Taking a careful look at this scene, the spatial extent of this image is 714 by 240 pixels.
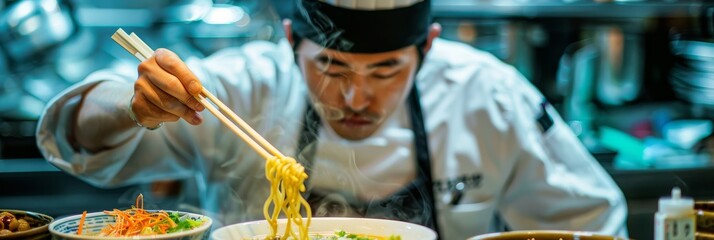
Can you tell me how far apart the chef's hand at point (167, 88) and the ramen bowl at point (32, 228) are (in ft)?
0.97

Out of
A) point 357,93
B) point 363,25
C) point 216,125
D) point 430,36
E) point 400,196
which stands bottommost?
point 400,196

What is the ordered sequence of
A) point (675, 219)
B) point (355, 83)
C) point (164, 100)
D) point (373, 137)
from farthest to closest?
1. point (373, 137)
2. point (355, 83)
3. point (164, 100)
4. point (675, 219)

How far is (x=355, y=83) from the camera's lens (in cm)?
265

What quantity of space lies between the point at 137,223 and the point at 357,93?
1.17 metres

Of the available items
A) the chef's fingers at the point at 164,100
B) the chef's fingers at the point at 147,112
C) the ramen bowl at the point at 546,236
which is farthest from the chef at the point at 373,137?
the ramen bowl at the point at 546,236

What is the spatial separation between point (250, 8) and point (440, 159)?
1.36m

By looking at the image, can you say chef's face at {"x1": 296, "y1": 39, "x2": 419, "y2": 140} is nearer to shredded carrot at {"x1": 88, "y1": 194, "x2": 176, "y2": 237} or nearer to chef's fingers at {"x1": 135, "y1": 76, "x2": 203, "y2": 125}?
chef's fingers at {"x1": 135, "y1": 76, "x2": 203, "y2": 125}

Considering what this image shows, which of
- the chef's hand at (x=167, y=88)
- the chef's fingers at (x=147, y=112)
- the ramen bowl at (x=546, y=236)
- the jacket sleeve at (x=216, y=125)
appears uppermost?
the chef's hand at (x=167, y=88)

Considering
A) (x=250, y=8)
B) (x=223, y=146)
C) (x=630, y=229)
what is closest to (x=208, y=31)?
(x=250, y=8)

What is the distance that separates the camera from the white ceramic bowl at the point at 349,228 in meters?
1.62

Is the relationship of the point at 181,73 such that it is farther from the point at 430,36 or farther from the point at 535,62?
the point at 535,62

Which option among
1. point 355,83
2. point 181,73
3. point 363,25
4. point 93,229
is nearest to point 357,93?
point 355,83

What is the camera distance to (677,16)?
4.55 meters

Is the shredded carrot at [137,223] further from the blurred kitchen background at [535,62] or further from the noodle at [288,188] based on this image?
the blurred kitchen background at [535,62]
